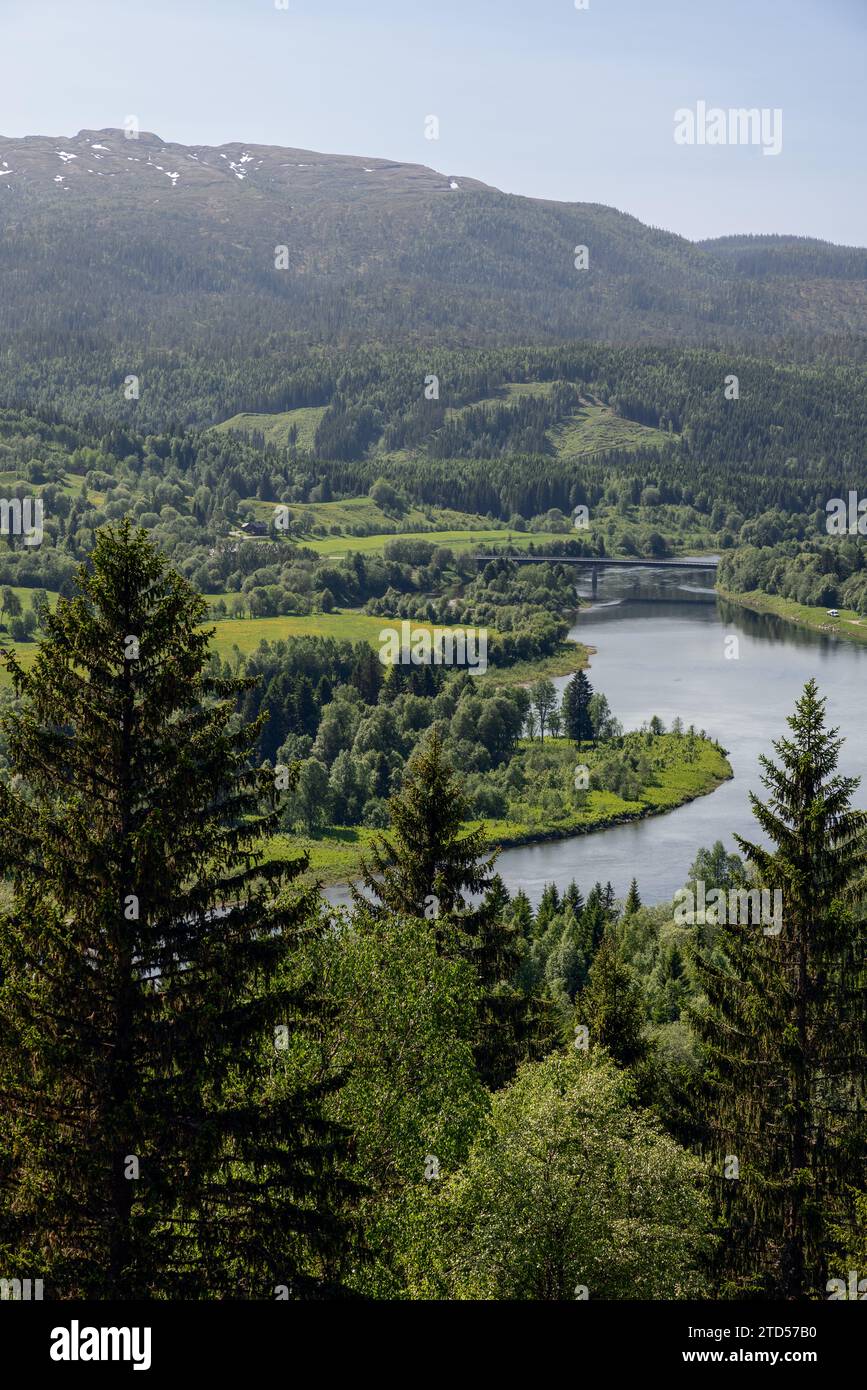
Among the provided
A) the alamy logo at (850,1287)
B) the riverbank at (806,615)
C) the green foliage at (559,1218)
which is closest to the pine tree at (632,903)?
the green foliage at (559,1218)

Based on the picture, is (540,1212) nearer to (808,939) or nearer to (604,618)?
(808,939)

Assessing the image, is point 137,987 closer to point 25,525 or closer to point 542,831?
point 542,831

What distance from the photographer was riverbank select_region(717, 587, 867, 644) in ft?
563

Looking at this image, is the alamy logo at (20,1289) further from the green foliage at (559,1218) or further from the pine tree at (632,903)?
the pine tree at (632,903)

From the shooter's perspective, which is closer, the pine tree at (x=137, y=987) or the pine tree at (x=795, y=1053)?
the pine tree at (x=137, y=987)

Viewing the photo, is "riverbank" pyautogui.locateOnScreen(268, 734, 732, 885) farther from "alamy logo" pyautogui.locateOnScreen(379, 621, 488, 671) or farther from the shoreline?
"alamy logo" pyautogui.locateOnScreen(379, 621, 488, 671)

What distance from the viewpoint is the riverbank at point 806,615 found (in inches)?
6757

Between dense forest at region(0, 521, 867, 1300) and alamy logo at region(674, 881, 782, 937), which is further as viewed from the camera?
alamy logo at region(674, 881, 782, 937)

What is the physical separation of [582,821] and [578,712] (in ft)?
59.8
